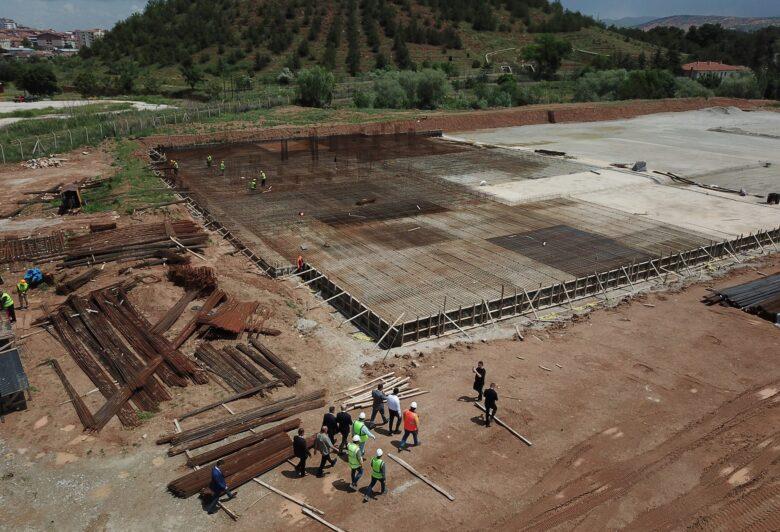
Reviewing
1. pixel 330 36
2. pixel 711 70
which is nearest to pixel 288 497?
pixel 330 36

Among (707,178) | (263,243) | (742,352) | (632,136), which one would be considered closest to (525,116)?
(632,136)

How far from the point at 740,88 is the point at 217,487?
4234 inches

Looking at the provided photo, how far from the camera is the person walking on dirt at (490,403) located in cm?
1448

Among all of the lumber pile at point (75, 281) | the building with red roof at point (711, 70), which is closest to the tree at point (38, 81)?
the lumber pile at point (75, 281)

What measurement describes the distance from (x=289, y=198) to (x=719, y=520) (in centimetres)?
2806

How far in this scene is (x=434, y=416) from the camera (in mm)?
15258

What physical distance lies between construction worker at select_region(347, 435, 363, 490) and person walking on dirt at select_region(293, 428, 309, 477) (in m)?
1.00

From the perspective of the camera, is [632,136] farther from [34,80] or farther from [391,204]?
[34,80]

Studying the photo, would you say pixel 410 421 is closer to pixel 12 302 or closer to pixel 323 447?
pixel 323 447

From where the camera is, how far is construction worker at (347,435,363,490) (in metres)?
12.2

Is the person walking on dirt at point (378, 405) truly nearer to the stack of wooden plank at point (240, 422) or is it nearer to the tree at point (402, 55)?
the stack of wooden plank at point (240, 422)

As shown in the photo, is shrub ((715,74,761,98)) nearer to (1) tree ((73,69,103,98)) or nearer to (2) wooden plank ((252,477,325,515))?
(1) tree ((73,69,103,98))

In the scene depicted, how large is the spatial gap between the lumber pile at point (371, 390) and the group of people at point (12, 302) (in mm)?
11545

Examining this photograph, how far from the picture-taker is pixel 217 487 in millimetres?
11797
